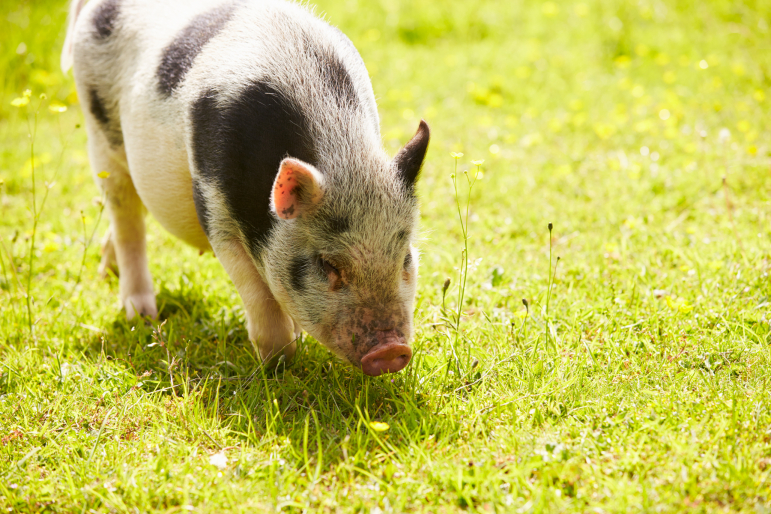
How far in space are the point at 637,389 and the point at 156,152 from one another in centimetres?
263

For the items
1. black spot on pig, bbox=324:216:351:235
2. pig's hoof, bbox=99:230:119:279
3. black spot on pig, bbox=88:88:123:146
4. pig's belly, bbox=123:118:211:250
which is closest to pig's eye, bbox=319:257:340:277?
black spot on pig, bbox=324:216:351:235

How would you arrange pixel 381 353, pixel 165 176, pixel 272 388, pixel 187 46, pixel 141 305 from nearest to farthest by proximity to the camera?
pixel 381 353, pixel 272 388, pixel 187 46, pixel 165 176, pixel 141 305

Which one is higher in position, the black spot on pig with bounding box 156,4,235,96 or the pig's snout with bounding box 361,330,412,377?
the black spot on pig with bounding box 156,4,235,96

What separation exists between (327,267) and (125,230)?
1.86m

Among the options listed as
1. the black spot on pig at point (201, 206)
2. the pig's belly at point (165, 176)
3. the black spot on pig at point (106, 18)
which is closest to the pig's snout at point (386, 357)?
the black spot on pig at point (201, 206)

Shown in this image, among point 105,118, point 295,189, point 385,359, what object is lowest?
point 385,359

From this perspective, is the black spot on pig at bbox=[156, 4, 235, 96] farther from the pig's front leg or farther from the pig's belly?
the pig's front leg

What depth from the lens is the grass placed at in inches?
93.1

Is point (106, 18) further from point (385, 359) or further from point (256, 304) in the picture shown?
point (385, 359)

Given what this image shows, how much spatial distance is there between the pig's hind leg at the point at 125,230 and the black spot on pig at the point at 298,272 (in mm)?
1482

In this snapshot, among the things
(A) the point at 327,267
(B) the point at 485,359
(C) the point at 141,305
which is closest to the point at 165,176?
(C) the point at 141,305

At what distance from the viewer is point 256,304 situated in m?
3.18

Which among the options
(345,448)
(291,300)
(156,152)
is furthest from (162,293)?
(345,448)

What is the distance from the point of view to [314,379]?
3104mm
